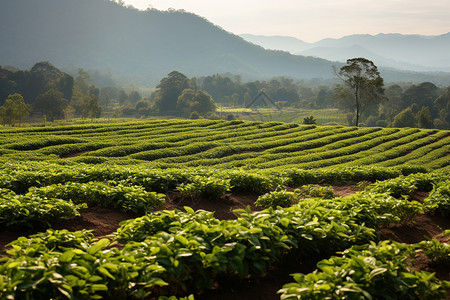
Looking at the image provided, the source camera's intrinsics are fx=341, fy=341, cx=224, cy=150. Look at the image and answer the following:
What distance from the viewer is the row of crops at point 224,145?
59.6 feet

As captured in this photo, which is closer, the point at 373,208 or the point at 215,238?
the point at 215,238

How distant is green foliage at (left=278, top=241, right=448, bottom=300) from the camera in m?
2.85

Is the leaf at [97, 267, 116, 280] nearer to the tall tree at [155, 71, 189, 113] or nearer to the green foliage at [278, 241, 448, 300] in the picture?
the green foliage at [278, 241, 448, 300]

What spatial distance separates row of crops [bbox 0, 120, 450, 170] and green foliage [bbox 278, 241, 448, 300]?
12.8 metres

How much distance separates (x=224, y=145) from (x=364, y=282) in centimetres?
1957

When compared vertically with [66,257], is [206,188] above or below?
below

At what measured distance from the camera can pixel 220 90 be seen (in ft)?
463

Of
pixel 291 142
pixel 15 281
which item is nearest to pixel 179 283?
pixel 15 281

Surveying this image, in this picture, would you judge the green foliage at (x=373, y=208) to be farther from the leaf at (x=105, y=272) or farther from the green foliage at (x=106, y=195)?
the leaf at (x=105, y=272)

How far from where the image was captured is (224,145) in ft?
73.9

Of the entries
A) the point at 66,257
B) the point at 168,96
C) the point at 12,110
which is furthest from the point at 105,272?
the point at 168,96

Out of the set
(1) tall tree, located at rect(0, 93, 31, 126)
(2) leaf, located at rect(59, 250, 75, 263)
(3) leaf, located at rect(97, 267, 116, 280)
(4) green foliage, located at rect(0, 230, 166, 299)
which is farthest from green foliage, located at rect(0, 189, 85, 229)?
(1) tall tree, located at rect(0, 93, 31, 126)

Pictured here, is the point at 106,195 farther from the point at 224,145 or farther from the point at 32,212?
the point at 224,145

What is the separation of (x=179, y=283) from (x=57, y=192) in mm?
3514
